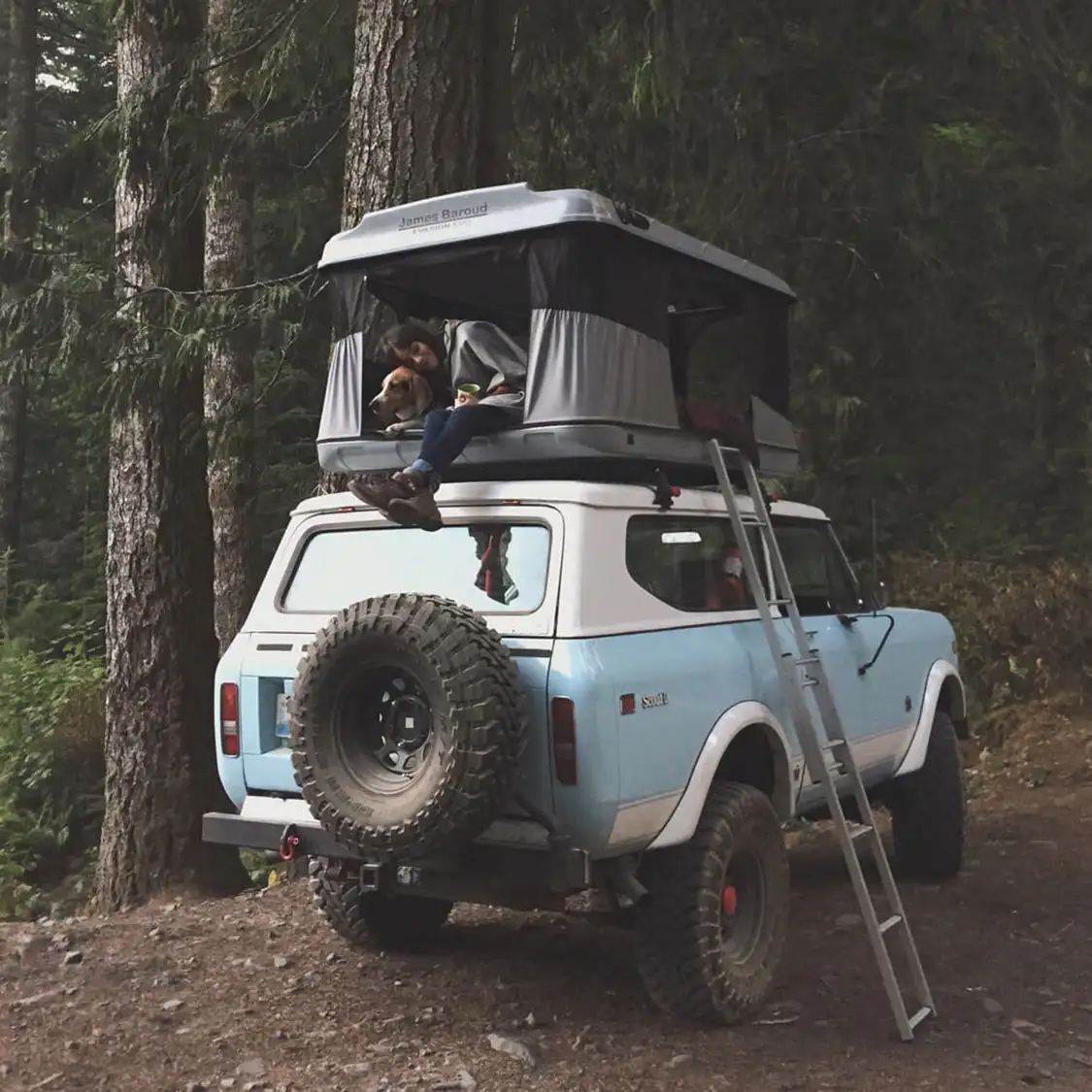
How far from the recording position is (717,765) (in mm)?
4848

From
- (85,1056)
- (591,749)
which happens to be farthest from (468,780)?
(85,1056)

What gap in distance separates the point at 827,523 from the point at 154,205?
516cm

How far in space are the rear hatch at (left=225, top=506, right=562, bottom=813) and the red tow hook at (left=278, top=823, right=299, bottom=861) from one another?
193 millimetres

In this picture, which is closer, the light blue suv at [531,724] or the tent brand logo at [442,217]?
the light blue suv at [531,724]

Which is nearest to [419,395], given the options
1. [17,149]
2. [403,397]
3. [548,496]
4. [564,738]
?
[403,397]

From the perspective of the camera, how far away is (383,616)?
434 cm

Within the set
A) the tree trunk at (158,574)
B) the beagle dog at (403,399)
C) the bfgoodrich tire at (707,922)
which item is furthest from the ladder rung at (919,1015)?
the tree trunk at (158,574)

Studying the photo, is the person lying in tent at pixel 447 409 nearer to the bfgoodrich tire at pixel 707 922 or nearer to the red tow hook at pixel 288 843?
the red tow hook at pixel 288 843

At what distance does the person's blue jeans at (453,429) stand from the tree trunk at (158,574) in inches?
153

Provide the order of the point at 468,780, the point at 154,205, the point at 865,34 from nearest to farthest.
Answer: the point at 468,780 → the point at 154,205 → the point at 865,34

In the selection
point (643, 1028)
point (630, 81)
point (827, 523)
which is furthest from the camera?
point (630, 81)

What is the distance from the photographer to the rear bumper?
168 inches

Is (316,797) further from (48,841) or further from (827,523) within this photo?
(48,841)

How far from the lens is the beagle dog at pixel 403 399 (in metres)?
5.72
